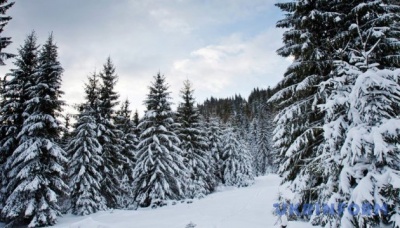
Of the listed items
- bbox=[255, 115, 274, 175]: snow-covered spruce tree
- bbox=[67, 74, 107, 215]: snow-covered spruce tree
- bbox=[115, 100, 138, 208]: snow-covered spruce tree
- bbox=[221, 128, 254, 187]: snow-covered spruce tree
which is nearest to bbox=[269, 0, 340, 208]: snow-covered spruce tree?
bbox=[67, 74, 107, 215]: snow-covered spruce tree

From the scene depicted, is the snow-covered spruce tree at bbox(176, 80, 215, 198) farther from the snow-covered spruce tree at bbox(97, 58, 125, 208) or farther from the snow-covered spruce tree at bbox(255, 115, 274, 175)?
the snow-covered spruce tree at bbox(255, 115, 274, 175)

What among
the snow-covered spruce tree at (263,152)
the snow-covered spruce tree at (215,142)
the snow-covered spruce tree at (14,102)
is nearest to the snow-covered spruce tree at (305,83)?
the snow-covered spruce tree at (14,102)

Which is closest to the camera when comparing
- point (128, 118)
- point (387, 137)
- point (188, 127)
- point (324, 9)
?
point (387, 137)

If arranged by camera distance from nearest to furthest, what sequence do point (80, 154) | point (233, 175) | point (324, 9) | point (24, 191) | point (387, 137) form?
point (387, 137) < point (324, 9) < point (24, 191) < point (80, 154) < point (233, 175)

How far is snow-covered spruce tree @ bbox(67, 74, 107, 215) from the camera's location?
69.7 ft

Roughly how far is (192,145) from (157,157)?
25.4 ft

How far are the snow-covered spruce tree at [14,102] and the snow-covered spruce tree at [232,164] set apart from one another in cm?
2717

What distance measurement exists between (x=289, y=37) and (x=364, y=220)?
9415mm

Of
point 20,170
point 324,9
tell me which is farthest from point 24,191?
point 324,9

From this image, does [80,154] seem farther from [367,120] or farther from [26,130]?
[367,120]

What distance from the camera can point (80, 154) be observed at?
22.5 metres

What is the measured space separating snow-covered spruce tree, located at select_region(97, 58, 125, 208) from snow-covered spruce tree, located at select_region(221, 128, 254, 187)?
1858cm

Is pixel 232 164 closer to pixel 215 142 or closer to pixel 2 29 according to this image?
pixel 215 142

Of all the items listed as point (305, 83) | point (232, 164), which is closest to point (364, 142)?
point (305, 83)
